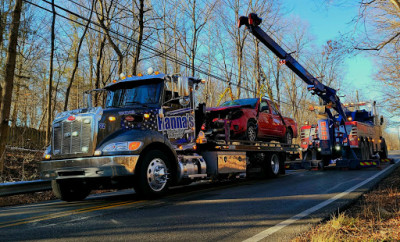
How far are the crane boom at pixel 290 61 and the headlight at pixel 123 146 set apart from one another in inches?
255

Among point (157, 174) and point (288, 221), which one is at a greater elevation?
point (157, 174)

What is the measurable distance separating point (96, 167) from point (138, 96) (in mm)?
2284

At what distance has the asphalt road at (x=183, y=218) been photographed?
4102 mm

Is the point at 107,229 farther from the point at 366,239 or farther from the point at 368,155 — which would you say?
the point at 368,155

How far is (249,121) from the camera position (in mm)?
11172

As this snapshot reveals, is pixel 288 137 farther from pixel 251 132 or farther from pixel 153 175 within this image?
pixel 153 175

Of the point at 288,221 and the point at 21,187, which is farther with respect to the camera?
the point at 21,187

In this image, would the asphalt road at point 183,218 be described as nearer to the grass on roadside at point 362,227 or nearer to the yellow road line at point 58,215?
the yellow road line at point 58,215

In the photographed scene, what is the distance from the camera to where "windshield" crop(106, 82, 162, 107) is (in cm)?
782

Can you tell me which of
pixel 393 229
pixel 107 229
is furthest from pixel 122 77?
pixel 393 229

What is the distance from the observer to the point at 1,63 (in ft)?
65.6

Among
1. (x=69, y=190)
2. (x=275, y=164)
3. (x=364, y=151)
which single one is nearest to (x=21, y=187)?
(x=69, y=190)

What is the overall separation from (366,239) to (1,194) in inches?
286

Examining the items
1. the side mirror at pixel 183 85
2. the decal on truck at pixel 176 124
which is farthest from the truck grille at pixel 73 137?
the side mirror at pixel 183 85
